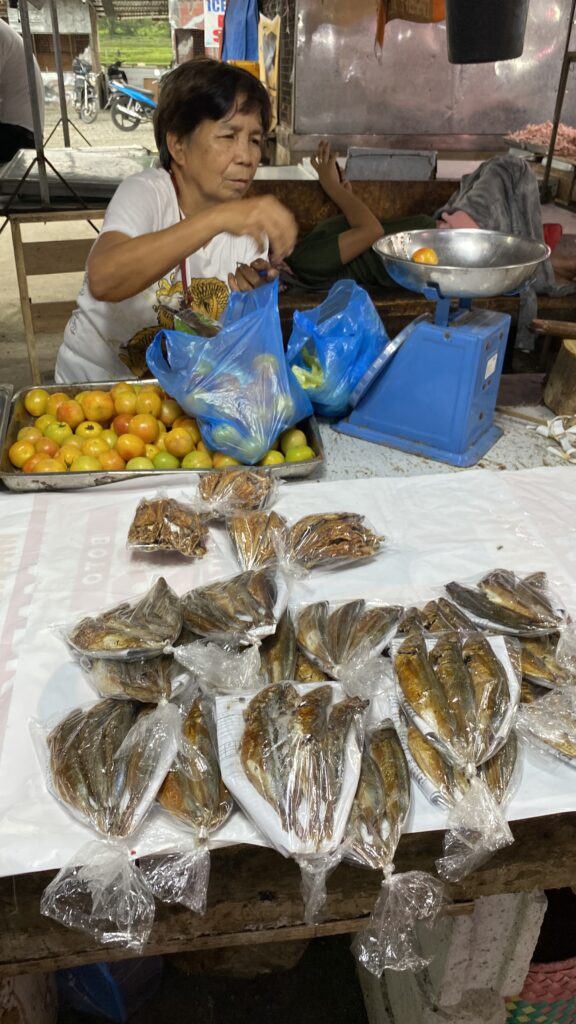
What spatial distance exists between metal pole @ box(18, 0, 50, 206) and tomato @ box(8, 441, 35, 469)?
114 inches

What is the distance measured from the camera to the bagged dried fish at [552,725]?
132cm

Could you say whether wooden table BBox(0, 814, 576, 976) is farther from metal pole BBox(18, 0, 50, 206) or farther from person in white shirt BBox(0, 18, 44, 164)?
person in white shirt BBox(0, 18, 44, 164)

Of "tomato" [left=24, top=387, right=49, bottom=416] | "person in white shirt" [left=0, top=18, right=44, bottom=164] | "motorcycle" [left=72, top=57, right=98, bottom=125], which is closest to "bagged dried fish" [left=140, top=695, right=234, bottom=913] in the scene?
"tomato" [left=24, top=387, right=49, bottom=416]

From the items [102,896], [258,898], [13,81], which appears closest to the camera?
[102,896]

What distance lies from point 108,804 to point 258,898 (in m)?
0.31

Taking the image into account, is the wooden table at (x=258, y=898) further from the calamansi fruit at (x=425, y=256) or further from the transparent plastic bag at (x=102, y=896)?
the calamansi fruit at (x=425, y=256)

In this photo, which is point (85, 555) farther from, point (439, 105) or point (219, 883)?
point (439, 105)

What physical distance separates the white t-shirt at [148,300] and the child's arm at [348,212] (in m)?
1.94

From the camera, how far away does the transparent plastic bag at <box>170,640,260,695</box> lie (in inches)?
54.8

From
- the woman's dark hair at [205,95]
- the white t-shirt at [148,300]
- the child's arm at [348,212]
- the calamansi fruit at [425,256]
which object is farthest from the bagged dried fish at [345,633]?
the child's arm at [348,212]

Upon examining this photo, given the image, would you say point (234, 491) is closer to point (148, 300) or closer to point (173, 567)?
point (173, 567)

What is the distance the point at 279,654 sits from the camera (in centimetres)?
149

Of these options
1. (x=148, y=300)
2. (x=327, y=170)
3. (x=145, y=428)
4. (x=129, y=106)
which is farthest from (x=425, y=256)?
(x=129, y=106)

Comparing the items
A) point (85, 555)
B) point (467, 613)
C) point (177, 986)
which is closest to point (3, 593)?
point (85, 555)
